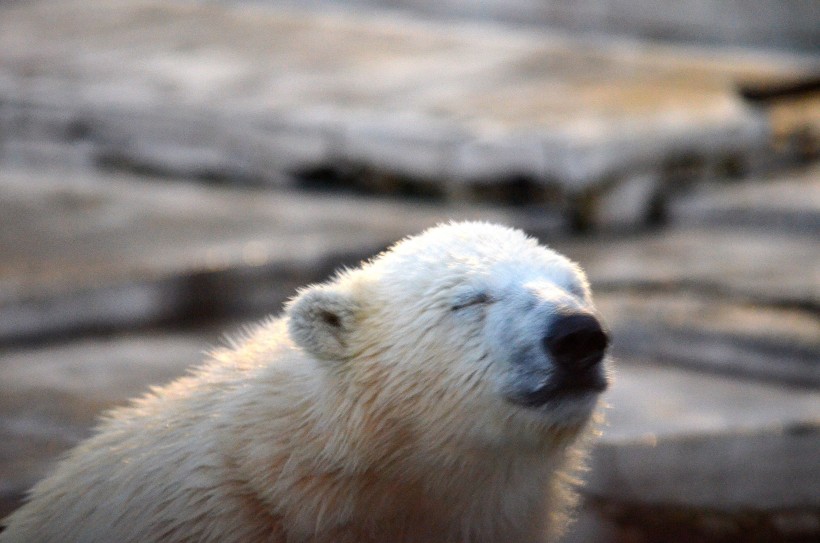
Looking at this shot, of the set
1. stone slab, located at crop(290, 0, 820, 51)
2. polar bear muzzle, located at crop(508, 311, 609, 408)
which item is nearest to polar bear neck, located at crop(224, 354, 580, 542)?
polar bear muzzle, located at crop(508, 311, 609, 408)

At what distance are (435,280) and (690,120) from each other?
11.7 ft

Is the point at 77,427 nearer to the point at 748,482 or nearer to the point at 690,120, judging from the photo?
the point at 748,482

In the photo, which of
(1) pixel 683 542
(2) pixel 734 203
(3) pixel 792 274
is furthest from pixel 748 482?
(2) pixel 734 203

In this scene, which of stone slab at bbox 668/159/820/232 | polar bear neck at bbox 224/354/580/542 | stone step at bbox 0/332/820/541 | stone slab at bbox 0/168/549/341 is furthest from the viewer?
stone slab at bbox 668/159/820/232

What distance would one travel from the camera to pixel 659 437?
297 cm

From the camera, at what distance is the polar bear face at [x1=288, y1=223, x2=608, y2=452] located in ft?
6.13

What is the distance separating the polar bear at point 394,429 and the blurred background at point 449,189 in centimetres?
76

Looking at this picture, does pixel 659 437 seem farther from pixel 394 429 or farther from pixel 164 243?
pixel 164 243

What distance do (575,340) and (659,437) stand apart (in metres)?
1.25

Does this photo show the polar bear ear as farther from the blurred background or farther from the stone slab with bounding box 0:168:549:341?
the stone slab with bounding box 0:168:549:341

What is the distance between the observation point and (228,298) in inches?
161

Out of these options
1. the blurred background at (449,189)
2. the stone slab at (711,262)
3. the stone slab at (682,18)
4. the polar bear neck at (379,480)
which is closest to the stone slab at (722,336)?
the blurred background at (449,189)

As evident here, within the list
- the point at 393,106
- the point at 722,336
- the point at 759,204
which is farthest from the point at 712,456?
the point at 393,106

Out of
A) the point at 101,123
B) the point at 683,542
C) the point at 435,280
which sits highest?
the point at 435,280
